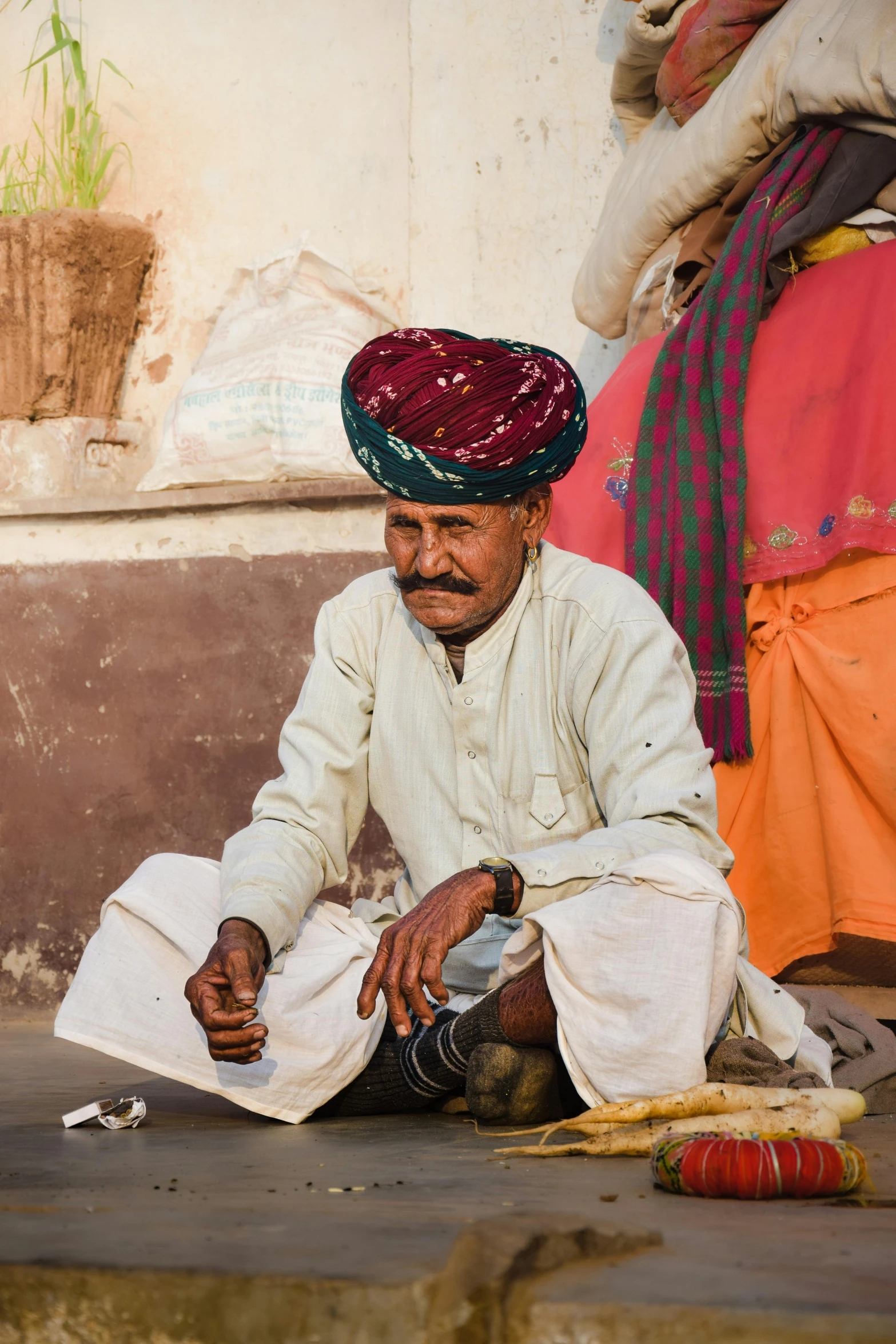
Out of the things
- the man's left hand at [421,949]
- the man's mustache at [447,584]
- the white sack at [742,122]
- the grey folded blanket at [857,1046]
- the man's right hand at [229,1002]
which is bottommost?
the grey folded blanket at [857,1046]

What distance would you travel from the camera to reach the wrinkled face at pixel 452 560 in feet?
8.19

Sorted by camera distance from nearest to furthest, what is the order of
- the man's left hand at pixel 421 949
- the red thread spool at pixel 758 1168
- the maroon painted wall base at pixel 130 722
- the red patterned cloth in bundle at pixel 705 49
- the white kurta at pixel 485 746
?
the red thread spool at pixel 758 1168 < the man's left hand at pixel 421 949 < the white kurta at pixel 485 746 < the red patterned cloth in bundle at pixel 705 49 < the maroon painted wall base at pixel 130 722

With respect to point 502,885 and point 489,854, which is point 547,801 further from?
point 502,885

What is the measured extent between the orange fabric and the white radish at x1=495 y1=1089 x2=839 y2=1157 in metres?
0.94

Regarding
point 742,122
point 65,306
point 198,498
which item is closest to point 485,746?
point 742,122

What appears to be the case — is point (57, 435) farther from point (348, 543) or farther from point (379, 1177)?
point (379, 1177)

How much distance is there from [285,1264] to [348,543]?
303cm

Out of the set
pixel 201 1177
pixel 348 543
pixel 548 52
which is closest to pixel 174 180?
pixel 548 52

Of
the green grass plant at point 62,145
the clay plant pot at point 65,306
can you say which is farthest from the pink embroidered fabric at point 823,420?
the green grass plant at point 62,145

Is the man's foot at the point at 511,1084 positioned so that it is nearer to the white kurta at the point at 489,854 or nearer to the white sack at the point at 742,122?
the white kurta at the point at 489,854

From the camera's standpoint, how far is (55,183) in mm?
5004

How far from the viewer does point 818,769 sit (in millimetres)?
2912

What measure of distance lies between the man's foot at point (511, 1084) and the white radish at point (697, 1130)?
6.8 inches

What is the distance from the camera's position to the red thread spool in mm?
1562
